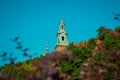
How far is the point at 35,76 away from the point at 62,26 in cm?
8034

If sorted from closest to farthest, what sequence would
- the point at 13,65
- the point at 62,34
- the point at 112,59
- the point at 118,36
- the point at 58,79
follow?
the point at 58,79 → the point at 112,59 → the point at 118,36 → the point at 13,65 → the point at 62,34

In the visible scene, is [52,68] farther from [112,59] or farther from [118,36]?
[118,36]

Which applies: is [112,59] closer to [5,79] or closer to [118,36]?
[118,36]

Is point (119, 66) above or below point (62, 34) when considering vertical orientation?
below

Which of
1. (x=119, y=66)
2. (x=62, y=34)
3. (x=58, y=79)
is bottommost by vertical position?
(x=58, y=79)

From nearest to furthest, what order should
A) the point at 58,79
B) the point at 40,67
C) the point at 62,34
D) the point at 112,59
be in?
the point at 58,79 < the point at 40,67 < the point at 112,59 < the point at 62,34

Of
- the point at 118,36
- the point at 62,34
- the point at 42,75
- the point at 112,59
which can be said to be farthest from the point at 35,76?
the point at 62,34

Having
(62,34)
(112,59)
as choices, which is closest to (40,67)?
(112,59)

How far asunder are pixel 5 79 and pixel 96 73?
139 centimetres

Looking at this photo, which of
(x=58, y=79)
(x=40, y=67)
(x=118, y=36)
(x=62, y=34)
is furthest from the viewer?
(x=62, y=34)

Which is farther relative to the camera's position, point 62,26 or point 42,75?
point 62,26

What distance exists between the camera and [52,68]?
4852mm

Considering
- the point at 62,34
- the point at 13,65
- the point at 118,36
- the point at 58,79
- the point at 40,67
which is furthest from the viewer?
the point at 62,34

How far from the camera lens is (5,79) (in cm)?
537
